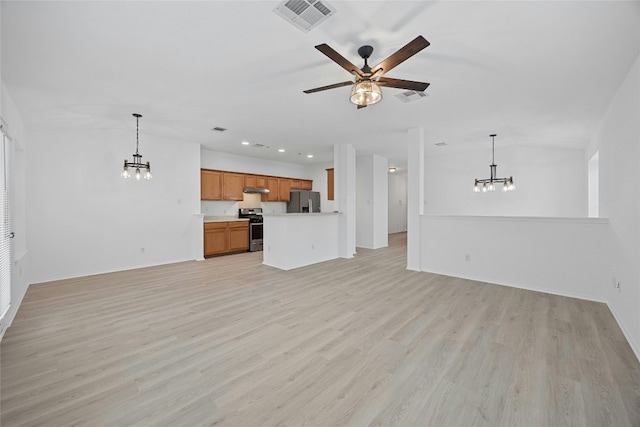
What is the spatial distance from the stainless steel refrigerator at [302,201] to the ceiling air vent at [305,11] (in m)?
6.55

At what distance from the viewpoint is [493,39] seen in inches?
90.0

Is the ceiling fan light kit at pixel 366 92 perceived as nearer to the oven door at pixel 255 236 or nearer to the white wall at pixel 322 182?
the oven door at pixel 255 236

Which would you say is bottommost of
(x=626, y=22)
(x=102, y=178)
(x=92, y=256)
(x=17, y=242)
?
(x=92, y=256)

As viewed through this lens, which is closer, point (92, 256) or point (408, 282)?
point (408, 282)

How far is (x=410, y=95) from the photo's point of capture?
11.8 ft

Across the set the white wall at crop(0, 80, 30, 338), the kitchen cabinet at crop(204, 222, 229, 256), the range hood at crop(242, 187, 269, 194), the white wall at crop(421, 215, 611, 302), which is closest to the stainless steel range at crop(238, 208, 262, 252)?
the range hood at crop(242, 187, 269, 194)

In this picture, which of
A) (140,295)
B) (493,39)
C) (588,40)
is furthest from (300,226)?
(588,40)

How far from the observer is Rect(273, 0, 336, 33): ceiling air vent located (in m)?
1.92

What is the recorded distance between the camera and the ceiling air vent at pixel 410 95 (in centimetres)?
348

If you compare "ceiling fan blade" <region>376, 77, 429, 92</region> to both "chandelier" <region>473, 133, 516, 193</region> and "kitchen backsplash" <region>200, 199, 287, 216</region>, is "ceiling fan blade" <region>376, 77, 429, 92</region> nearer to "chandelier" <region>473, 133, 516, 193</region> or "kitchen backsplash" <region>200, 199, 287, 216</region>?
"chandelier" <region>473, 133, 516, 193</region>

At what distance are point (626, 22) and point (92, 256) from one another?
24.6ft

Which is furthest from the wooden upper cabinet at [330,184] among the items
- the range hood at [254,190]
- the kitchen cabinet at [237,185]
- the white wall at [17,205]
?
the white wall at [17,205]

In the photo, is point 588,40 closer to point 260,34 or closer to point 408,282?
point 260,34

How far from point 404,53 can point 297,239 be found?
404 cm
